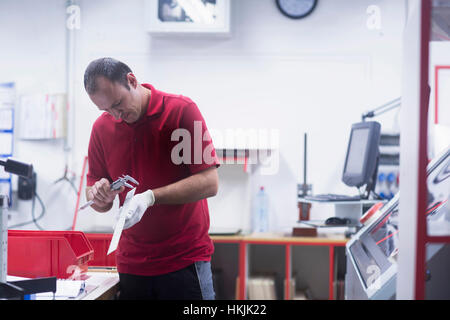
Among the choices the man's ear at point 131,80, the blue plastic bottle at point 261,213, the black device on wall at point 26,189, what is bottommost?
the blue plastic bottle at point 261,213

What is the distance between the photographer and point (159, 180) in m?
1.46

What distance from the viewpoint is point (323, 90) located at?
295cm

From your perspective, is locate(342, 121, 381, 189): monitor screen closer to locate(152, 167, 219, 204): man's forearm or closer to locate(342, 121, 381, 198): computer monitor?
locate(342, 121, 381, 198): computer monitor

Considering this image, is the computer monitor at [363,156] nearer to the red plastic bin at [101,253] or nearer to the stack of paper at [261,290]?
the stack of paper at [261,290]

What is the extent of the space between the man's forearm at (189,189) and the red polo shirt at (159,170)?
1.2 inches

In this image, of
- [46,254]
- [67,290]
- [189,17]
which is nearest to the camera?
[67,290]

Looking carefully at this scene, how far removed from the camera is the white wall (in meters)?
2.90

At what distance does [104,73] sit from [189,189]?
45 centimetres

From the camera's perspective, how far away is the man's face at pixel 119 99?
138cm

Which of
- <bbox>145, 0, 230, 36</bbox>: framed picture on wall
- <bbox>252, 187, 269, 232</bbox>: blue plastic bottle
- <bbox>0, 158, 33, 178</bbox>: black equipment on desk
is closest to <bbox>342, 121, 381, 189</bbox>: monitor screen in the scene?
<bbox>252, 187, 269, 232</bbox>: blue plastic bottle

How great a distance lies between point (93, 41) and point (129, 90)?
62.0 inches

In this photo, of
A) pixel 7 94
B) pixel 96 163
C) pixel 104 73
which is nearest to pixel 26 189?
pixel 7 94

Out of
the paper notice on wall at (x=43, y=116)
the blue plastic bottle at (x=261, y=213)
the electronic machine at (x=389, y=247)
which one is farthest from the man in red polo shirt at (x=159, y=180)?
the paper notice on wall at (x=43, y=116)

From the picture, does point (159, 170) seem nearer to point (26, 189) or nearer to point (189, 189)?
point (189, 189)
